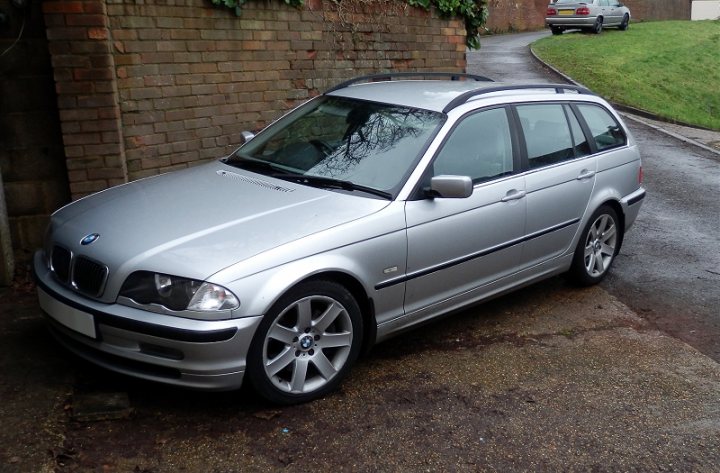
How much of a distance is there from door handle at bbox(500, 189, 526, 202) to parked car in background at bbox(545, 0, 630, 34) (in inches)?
1000

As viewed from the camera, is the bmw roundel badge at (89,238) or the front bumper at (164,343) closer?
the front bumper at (164,343)

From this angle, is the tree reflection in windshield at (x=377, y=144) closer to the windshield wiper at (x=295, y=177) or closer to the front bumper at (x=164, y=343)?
the windshield wiper at (x=295, y=177)

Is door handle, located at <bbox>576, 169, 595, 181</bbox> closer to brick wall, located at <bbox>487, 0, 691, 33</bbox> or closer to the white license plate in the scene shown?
the white license plate

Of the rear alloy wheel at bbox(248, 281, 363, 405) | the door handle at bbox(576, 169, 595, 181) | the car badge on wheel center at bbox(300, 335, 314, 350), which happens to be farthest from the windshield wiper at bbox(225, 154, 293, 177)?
the door handle at bbox(576, 169, 595, 181)

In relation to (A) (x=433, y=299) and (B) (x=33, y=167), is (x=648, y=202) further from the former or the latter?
(B) (x=33, y=167)

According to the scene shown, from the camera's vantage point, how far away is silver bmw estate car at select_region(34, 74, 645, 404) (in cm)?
379

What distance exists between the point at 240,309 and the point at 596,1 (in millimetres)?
27998

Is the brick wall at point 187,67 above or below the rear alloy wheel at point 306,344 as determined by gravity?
above

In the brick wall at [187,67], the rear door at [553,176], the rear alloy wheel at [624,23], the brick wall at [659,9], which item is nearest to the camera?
the rear door at [553,176]

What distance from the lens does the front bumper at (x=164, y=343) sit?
3.70 meters

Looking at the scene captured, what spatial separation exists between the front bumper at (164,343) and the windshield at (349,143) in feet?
4.43

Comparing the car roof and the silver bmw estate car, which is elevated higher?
the car roof

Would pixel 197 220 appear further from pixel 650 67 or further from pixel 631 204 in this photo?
pixel 650 67

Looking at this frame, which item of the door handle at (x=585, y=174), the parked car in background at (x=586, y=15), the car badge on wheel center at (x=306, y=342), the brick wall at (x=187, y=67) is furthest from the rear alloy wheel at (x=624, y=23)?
the car badge on wheel center at (x=306, y=342)
